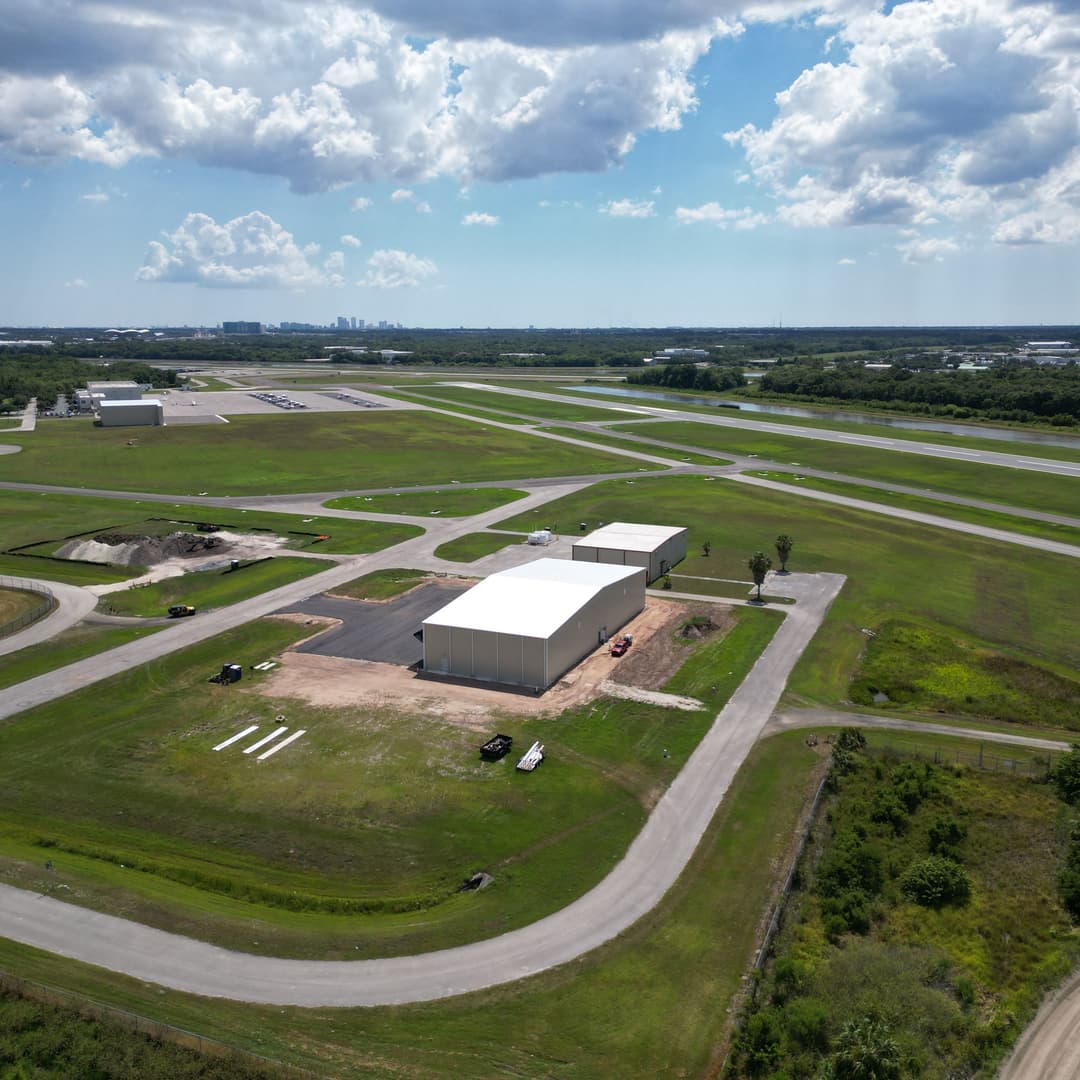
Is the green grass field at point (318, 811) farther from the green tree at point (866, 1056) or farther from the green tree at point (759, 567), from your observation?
the green tree at point (759, 567)

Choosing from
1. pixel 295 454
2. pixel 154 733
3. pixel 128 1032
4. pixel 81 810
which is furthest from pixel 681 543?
pixel 295 454

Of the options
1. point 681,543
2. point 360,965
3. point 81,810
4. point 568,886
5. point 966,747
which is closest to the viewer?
point 360,965

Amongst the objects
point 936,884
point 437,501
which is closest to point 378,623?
point 936,884

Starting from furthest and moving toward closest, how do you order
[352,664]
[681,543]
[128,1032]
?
[681,543] → [352,664] → [128,1032]

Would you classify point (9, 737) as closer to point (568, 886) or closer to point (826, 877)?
point (568, 886)

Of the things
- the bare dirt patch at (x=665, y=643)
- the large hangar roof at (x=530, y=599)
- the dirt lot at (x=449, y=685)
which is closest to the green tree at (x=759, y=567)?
the bare dirt patch at (x=665, y=643)

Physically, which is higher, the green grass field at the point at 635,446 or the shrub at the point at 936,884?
the green grass field at the point at 635,446

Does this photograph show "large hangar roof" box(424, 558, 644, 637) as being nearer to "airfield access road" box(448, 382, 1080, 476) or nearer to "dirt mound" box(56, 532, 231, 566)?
"dirt mound" box(56, 532, 231, 566)
